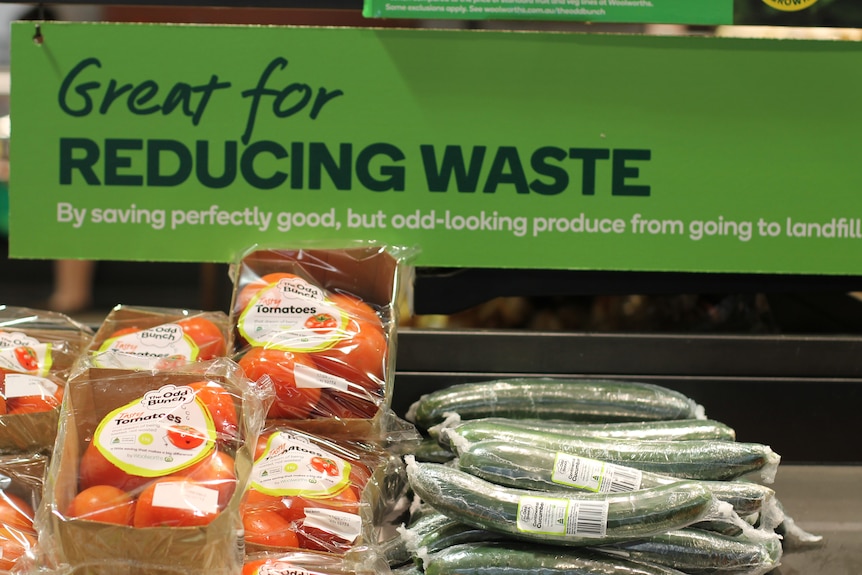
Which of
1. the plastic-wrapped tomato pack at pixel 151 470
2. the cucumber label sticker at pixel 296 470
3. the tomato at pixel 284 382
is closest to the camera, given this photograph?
the plastic-wrapped tomato pack at pixel 151 470

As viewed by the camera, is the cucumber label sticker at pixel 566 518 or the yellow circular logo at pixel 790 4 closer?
the cucumber label sticker at pixel 566 518

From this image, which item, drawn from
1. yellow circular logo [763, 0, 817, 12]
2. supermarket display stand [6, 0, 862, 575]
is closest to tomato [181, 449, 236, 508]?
supermarket display stand [6, 0, 862, 575]

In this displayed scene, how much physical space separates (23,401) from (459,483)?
772 millimetres

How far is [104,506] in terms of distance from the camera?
1.10 m

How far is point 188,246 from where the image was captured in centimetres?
171

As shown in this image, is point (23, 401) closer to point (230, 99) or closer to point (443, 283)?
point (230, 99)

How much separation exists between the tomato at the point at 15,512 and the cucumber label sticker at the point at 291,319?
1.45ft

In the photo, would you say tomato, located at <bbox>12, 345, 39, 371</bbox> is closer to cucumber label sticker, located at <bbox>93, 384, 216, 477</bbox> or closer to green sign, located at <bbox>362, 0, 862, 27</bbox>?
cucumber label sticker, located at <bbox>93, 384, 216, 477</bbox>

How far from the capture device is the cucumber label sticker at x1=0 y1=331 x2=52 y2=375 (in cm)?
147

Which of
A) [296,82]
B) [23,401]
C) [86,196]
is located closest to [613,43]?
[296,82]

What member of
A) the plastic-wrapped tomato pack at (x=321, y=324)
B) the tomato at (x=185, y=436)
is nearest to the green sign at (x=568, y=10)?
the plastic-wrapped tomato pack at (x=321, y=324)

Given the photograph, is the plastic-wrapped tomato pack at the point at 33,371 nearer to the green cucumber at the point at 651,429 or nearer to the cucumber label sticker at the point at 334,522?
the cucumber label sticker at the point at 334,522

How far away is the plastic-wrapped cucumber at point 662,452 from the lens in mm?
1339

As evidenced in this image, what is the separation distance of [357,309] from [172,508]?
1.87ft
